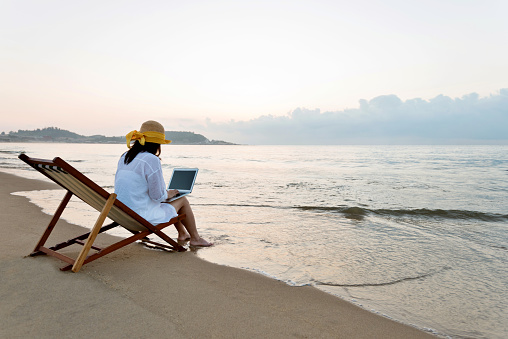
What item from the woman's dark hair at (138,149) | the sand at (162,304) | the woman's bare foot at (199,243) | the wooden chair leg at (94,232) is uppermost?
the woman's dark hair at (138,149)

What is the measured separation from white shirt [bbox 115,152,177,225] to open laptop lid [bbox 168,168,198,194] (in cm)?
53

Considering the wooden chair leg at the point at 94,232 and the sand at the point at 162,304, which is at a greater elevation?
the wooden chair leg at the point at 94,232

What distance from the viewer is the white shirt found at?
4078 mm

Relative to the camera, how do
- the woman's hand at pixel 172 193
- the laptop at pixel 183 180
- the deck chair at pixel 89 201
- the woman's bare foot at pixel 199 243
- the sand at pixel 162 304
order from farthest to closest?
the woman's bare foot at pixel 199 243
the laptop at pixel 183 180
the woman's hand at pixel 172 193
the deck chair at pixel 89 201
the sand at pixel 162 304

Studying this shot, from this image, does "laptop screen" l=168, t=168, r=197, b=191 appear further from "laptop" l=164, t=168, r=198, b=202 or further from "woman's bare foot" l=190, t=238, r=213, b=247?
"woman's bare foot" l=190, t=238, r=213, b=247

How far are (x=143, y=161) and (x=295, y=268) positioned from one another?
2.25 metres

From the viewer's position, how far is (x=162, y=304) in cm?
289

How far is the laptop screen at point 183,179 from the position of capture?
4786 mm

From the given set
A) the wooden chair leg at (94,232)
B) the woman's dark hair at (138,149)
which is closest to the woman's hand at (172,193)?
the woman's dark hair at (138,149)

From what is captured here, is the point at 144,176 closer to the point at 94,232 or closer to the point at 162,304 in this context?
the point at 94,232

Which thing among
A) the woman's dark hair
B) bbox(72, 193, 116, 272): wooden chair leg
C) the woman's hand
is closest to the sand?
bbox(72, 193, 116, 272): wooden chair leg

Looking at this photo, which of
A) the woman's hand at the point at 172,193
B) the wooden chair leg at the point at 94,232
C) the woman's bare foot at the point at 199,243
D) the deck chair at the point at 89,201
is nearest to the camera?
the deck chair at the point at 89,201

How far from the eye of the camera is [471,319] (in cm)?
318

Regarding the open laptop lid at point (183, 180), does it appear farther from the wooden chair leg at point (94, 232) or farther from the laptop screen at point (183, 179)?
the wooden chair leg at point (94, 232)
